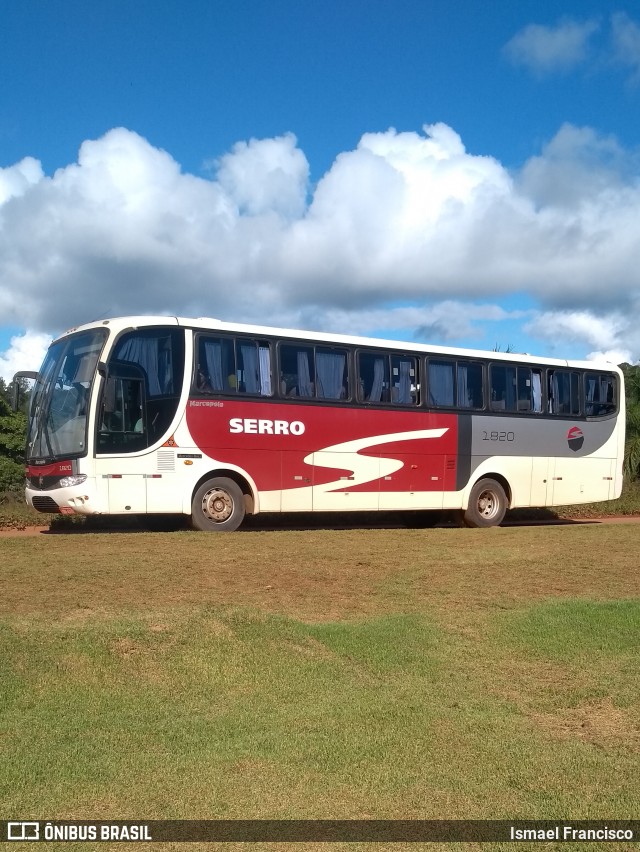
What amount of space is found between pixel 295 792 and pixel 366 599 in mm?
4728

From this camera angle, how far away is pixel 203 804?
15.3 ft

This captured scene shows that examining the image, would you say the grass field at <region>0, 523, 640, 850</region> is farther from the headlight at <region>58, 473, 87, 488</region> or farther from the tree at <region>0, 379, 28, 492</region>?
the tree at <region>0, 379, 28, 492</region>

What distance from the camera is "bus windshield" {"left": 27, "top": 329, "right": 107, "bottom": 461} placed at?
48.4ft

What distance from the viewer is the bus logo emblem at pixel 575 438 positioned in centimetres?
2030

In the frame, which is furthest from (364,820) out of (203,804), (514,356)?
(514,356)

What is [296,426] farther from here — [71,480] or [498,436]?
[498,436]

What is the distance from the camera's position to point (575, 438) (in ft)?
66.8

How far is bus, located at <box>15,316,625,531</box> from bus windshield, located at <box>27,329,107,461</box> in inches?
1.2

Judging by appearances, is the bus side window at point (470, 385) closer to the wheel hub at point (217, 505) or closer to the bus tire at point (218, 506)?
the bus tire at point (218, 506)

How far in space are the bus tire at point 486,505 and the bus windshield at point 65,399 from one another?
26.9 ft

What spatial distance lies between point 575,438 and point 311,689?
15026 millimetres

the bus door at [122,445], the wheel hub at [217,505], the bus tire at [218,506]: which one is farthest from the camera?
the wheel hub at [217,505]

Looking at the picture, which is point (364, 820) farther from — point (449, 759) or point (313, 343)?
point (313, 343)
